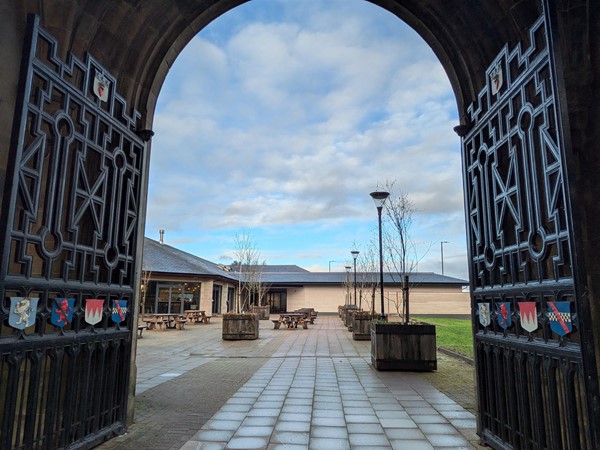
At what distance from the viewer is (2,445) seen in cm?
296

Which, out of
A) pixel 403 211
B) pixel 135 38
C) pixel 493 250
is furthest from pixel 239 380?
pixel 403 211

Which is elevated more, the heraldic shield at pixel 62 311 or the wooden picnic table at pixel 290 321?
the heraldic shield at pixel 62 311

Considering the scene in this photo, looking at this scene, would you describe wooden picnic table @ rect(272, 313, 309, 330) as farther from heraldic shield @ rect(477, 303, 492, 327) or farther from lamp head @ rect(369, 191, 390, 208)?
heraldic shield @ rect(477, 303, 492, 327)

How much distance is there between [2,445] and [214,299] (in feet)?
101

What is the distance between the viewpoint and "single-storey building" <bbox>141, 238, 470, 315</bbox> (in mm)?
28266

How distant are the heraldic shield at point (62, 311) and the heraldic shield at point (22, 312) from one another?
0.84 feet

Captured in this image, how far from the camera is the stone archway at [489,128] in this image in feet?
9.80

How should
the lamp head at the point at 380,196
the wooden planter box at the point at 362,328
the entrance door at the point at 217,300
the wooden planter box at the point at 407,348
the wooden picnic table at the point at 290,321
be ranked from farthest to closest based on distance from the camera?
the entrance door at the point at 217,300 → the wooden picnic table at the point at 290,321 → the wooden planter box at the point at 362,328 → the lamp head at the point at 380,196 → the wooden planter box at the point at 407,348

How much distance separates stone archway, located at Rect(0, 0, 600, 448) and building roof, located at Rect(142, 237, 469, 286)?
40.5ft

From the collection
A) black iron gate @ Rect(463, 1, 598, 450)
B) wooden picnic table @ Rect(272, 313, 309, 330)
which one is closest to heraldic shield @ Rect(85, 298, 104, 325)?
black iron gate @ Rect(463, 1, 598, 450)

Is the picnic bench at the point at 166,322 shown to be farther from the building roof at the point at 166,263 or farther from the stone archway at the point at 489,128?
the stone archway at the point at 489,128

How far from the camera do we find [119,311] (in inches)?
181

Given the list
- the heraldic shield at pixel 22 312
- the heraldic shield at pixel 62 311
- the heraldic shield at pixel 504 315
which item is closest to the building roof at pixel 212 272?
the heraldic shield at pixel 504 315

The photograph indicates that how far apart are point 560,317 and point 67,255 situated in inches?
169
